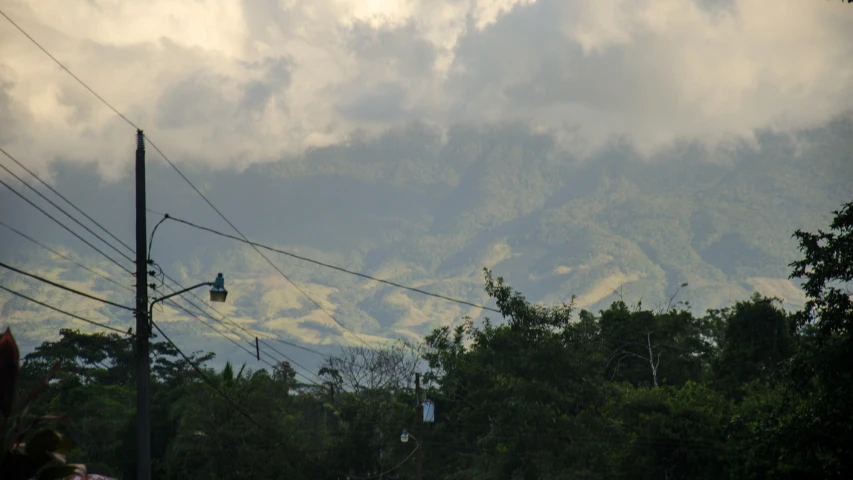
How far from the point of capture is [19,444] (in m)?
5.23

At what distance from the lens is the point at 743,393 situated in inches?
2235

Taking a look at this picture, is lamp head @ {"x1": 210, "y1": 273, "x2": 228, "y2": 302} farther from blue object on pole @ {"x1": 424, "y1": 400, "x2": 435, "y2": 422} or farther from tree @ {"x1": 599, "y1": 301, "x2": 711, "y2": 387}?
tree @ {"x1": 599, "y1": 301, "x2": 711, "y2": 387}

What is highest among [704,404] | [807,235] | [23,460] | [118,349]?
[118,349]

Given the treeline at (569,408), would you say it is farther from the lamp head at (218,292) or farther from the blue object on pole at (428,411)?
the lamp head at (218,292)

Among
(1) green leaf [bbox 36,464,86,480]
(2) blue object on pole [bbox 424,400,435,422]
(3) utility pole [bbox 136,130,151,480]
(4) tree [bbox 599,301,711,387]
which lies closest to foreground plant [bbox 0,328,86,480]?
(1) green leaf [bbox 36,464,86,480]

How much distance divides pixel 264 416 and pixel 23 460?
57.5m

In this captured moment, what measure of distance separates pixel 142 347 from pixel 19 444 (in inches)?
568

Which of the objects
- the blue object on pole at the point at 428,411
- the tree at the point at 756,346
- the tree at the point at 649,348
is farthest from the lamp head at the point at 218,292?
the tree at the point at 649,348

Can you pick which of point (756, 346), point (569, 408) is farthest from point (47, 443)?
point (756, 346)

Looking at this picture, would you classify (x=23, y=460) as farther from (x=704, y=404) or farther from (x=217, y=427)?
(x=217, y=427)

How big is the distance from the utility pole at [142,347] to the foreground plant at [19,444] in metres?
13.5

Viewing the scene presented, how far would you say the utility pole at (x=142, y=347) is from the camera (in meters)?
18.5

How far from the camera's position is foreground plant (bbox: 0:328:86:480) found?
4941 mm

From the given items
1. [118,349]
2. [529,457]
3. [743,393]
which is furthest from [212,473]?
[118,349]
